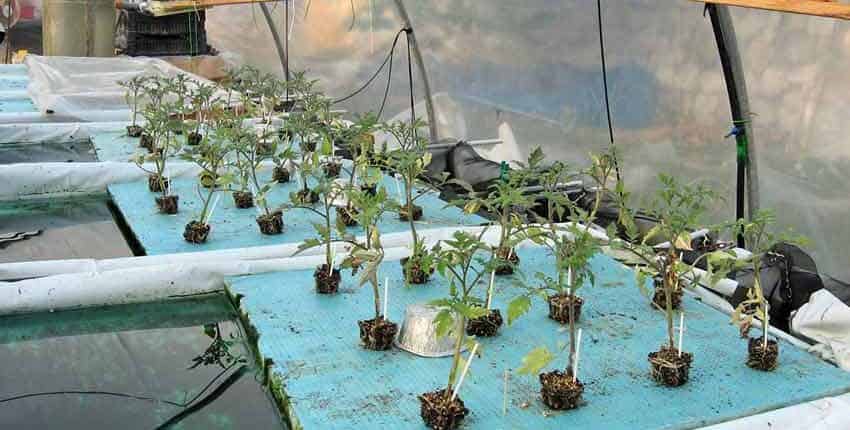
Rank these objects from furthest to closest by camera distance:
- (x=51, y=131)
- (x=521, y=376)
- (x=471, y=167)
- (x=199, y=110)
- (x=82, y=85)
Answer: (x=82, y=85), (x=51, y=131), (x=199, y=110), (x=471, y=167), (x=521, y=376)

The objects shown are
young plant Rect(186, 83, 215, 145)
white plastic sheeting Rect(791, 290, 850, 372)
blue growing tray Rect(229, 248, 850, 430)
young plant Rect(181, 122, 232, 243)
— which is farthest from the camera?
young plant Rect(186, 83, 215, 145)

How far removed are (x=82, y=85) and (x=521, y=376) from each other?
472 centimetres

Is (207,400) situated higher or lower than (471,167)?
lower

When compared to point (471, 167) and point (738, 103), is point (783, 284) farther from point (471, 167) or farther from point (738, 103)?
point (471, 167)

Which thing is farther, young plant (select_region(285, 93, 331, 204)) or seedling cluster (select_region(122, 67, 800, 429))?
young plant (select_region(285, 93, 331, 204))

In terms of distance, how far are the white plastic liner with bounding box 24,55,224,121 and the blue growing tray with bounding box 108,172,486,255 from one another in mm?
1800

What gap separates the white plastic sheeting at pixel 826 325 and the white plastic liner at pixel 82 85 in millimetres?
4394

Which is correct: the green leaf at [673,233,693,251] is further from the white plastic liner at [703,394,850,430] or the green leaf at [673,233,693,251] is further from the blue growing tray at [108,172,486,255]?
the blue growing tray at [108,172,486,255]

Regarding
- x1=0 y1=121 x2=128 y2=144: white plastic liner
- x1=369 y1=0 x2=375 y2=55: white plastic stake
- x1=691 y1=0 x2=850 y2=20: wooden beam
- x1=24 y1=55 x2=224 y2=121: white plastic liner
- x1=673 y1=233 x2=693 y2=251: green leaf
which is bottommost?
x1=673 y1=233 x2=693 y2=251: green leaf

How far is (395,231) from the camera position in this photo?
10.8 feet

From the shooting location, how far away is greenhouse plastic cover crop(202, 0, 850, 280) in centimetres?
340

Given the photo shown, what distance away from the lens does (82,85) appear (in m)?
5.84

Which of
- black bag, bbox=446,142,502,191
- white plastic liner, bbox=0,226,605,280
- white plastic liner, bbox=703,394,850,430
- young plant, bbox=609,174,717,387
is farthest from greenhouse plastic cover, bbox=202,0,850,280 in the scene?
white plastic liner, bbox=703,394,850,430

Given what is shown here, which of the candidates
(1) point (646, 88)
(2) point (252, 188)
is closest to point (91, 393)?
(2) point (252, 188)
